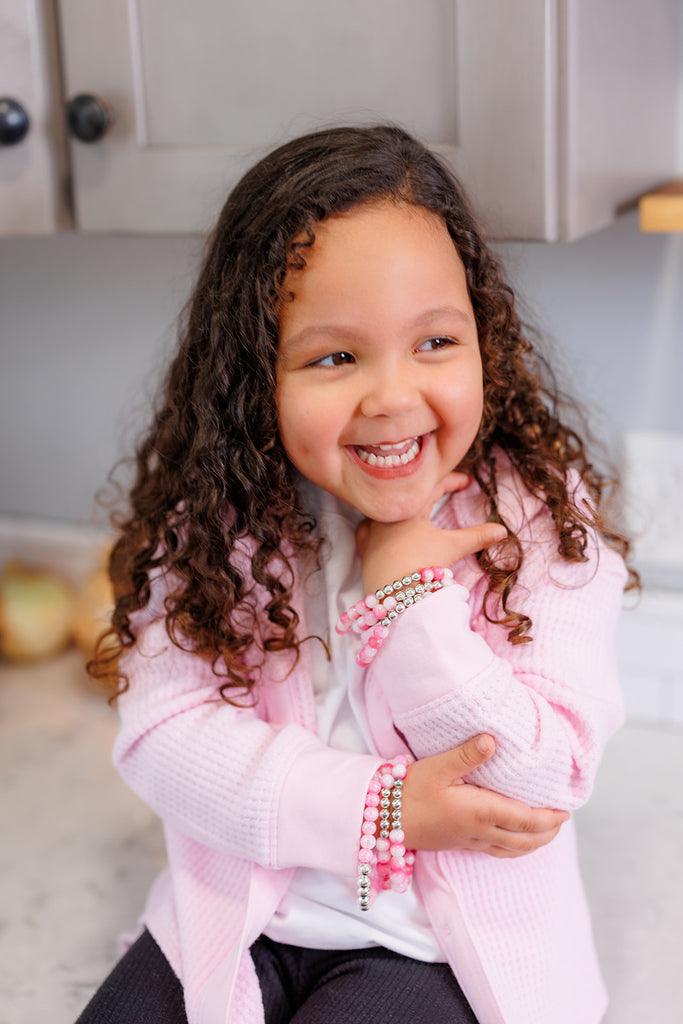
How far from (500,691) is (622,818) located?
1.44 feet

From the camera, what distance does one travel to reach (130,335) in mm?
1345

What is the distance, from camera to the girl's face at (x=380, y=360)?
0.71m

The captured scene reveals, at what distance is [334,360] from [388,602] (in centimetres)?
17

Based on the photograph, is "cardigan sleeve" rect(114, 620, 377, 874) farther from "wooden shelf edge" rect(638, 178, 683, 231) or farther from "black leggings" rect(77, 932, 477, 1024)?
"wooden shelf edge" rect(638, 178, 683, 231)

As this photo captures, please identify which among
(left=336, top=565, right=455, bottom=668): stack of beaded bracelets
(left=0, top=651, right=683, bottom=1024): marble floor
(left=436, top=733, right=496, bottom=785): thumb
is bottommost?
(left=0, top=651, right=683, bottom=1024): marble floor

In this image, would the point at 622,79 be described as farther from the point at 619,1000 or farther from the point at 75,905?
the point at 75,905

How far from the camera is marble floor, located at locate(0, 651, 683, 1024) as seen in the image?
91 centimetres

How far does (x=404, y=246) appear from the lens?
719 mm

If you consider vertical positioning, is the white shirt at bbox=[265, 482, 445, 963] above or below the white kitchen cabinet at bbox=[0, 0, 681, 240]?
below

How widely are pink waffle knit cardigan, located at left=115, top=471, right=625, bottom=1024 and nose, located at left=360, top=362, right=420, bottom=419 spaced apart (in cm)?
14

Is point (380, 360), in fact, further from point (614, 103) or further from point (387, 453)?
point (614, 103)

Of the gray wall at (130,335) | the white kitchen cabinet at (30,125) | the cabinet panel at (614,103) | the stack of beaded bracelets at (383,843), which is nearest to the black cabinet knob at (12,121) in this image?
the white kitchen cabinet at (30,125)

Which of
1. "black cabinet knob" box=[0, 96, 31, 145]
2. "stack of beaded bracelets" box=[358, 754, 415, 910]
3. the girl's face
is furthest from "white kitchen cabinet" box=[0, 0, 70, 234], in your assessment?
"stack of beaded bracelets" box=[358, 754, 415, 910]

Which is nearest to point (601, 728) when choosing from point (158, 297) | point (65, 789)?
point (65, 789)
